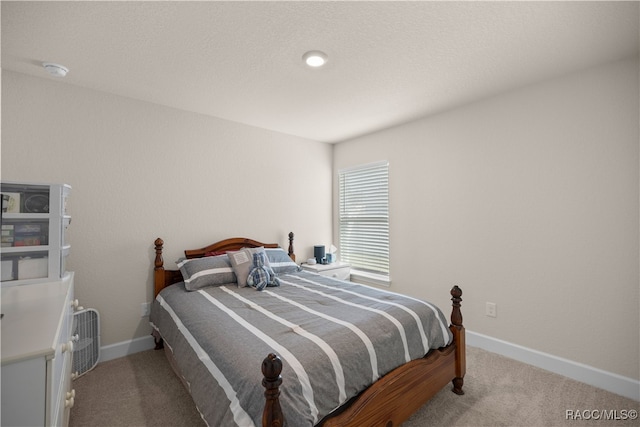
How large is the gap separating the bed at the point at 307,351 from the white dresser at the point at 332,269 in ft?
3.37

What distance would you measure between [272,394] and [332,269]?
2.66 meters

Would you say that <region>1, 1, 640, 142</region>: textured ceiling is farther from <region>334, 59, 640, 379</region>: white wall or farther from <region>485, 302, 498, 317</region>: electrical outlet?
<region>485, 302, 498, 317</region>: electrical outlet

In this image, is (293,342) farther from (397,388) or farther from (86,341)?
(86,341)

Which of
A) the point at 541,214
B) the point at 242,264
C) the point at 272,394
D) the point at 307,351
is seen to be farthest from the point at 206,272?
the point at 541,214

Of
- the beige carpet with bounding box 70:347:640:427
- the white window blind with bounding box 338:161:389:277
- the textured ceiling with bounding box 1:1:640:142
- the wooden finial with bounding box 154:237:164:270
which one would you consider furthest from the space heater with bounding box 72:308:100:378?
the white window blind with bounding box 338:161:389:277

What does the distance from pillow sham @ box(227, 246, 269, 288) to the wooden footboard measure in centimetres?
155

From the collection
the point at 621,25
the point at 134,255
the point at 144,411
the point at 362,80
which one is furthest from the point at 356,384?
the point at 621,25

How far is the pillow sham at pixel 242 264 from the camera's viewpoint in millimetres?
2682

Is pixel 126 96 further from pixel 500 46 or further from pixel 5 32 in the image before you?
pixel 500 46

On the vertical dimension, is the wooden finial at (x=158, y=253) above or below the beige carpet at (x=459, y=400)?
above

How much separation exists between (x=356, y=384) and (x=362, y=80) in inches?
86.5

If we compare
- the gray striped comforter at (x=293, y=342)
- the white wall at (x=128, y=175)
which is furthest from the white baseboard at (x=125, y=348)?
the gray striped comforter at (x=293, y=342)

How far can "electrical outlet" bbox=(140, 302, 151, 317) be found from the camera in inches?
109

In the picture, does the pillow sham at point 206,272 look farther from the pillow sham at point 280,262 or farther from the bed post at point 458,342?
the bed post at point 458,342
